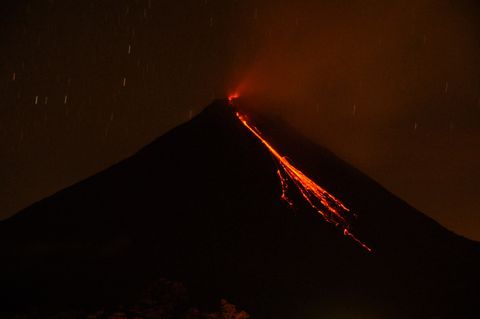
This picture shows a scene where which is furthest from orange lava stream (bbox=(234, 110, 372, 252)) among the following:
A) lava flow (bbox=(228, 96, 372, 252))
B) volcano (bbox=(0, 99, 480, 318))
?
volcano (bbox=(0, 99, 480, 318))

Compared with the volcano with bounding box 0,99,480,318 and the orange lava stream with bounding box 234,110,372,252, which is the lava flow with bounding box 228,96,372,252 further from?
→ the volcano with bounding box 0,99,480,318

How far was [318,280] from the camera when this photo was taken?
48.7 ft

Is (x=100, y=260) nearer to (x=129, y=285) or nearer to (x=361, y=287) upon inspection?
(x=129, y=285)

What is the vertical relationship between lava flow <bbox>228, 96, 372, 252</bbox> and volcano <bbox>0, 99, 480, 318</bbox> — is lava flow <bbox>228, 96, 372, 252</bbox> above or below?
above

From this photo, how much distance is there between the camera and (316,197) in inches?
824

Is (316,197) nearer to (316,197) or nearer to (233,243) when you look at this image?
(316,197)

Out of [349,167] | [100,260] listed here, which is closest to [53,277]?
[100,260]

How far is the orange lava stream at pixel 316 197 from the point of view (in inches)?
757

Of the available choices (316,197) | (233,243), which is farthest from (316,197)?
(233,243)

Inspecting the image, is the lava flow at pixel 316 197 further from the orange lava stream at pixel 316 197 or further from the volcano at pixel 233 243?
the volcano at pixel 233 243

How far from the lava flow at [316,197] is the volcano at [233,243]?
26 centimetres

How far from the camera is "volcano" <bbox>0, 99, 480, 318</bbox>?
14.0 meters

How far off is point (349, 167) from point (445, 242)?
7.52m

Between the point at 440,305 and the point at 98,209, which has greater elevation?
the point at 440,305
